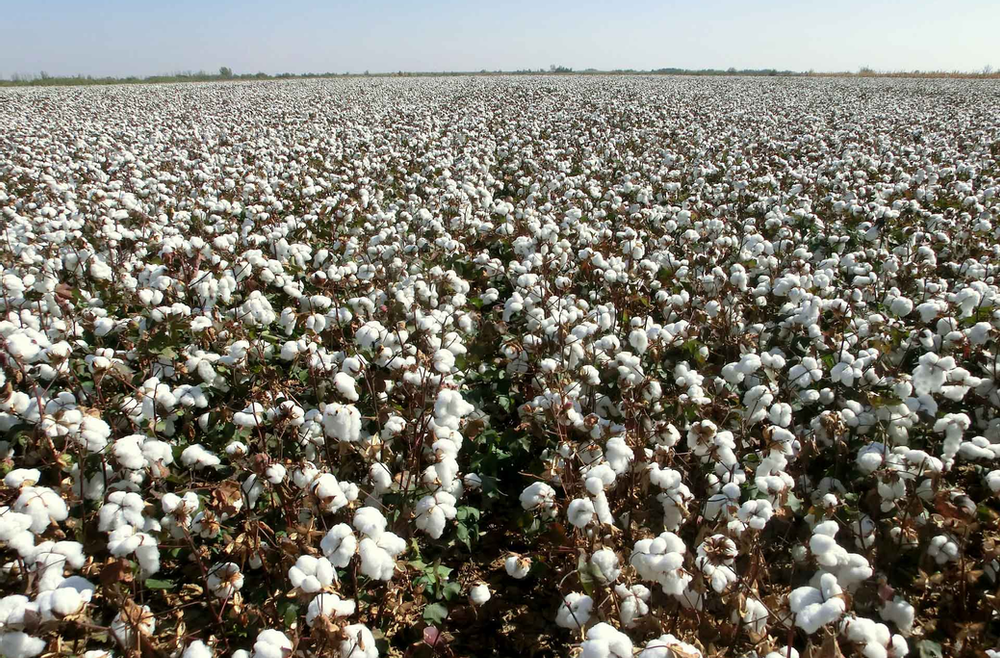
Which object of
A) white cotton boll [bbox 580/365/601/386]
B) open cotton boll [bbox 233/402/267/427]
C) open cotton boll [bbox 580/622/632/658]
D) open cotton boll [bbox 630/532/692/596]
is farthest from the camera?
white cotton boll [bbox 580/365/601/386]

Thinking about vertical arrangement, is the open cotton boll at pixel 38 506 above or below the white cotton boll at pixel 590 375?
above

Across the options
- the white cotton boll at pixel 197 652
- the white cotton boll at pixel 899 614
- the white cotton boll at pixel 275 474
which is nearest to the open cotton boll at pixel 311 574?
the white cotton boll at pixel 197 652

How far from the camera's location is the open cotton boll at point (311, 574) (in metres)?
1.59

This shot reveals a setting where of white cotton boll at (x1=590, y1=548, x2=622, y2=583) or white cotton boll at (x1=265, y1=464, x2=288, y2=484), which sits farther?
white cotton boll at (x1=265, y1=464, x2=288, y2=484)

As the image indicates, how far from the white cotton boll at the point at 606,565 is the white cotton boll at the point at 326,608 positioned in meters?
0.74

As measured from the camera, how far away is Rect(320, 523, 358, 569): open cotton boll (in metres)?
1.73

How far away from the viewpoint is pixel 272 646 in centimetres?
145

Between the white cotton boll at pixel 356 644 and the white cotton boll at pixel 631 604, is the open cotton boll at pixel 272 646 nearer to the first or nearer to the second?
the white cotton boll at pixel 356 644

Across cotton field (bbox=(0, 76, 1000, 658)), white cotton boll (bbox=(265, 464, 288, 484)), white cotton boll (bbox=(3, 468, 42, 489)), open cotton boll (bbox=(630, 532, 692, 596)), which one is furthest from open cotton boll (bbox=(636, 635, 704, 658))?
white cotton boll (bbox=(3, 468, 42, 489))

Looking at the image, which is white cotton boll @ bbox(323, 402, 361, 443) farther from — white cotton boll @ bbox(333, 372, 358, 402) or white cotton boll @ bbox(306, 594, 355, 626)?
white cotton boll @ bbox(306, 594, 355, 626)

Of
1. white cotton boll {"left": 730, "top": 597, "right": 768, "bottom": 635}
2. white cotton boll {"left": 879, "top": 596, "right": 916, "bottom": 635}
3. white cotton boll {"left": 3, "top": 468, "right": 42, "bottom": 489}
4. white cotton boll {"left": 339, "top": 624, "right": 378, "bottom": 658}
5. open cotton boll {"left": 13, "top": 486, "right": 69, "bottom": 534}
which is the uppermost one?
white cotton boll {"left": 3, "top": 468, "right": 42, "bottom": 489}

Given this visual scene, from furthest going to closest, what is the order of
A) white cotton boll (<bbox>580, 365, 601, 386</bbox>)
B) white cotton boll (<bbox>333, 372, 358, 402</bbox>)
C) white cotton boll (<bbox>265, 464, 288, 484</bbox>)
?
white cotton boll (<bbox>580, 365, 601, 386</bbox>), white cotton boll (<bbox>333, 372, 358, 402</bbox>), white cotton boll (<bbox>265, 464, 288, 484</bbox>)

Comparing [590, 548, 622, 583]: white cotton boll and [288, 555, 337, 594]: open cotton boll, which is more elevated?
[288, 555, 337, 594]: open cotton boll

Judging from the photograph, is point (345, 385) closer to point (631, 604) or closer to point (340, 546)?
point (340, 546)
